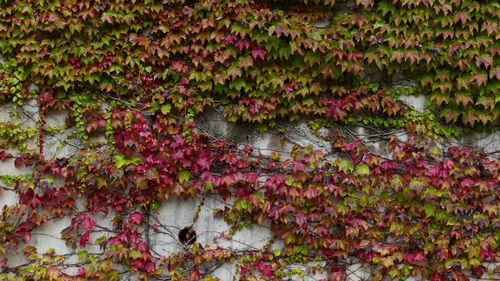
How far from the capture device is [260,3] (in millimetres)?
4285

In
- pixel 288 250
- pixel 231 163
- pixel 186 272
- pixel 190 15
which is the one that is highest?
pixel 190 15

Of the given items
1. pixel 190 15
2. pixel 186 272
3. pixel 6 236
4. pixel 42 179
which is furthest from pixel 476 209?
pixel 6 236

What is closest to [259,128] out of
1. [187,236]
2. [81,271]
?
[187,236]

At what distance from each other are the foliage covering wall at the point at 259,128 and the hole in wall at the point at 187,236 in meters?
0.10

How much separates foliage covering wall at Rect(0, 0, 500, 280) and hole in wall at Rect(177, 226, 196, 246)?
0.33ft

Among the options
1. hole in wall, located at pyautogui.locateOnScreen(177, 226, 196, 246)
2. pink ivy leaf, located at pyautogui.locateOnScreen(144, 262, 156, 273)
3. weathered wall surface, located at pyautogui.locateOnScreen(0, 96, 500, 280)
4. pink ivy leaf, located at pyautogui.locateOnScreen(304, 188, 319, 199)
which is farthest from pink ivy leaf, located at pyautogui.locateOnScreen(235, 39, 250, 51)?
pink ivy leaf, located at pyautogui.locateOnScreen(144, 262, 156, 273)

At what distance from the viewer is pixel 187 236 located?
431 centimetres

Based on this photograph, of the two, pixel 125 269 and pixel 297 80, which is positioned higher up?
pixel 297 80

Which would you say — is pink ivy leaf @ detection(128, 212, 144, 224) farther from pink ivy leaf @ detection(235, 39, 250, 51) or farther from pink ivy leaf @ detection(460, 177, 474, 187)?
pink ivy leaf @ detection(460, 177, 474, 187)

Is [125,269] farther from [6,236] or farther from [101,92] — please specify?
[101,92]

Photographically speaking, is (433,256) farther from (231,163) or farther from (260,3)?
(260,3)

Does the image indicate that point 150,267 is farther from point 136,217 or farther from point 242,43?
point 242,43

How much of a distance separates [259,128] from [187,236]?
1392mm

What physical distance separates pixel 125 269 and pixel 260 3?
125 inches
